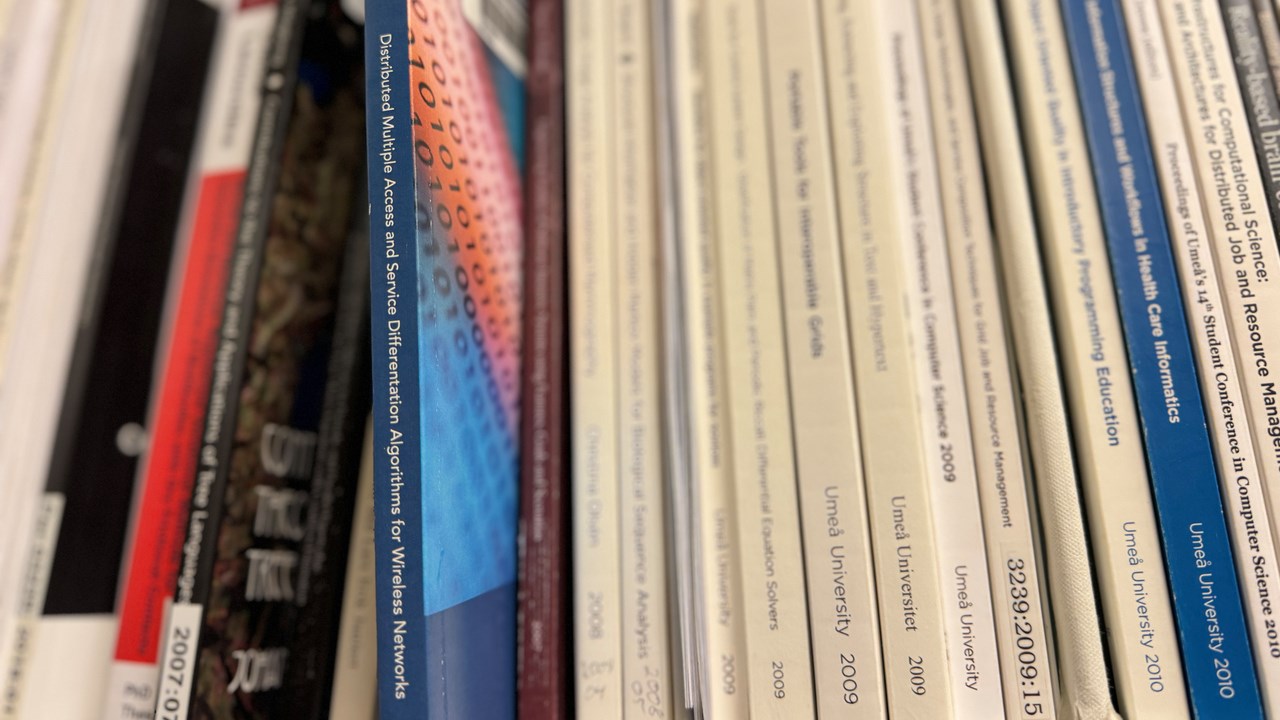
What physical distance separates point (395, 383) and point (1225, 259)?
0.42 m

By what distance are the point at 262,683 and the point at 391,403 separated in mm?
203

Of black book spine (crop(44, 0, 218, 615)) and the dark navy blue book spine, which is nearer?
the dark navy blue book spine

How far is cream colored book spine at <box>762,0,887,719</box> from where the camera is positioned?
38 centimetres

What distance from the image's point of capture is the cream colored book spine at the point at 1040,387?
36 cm

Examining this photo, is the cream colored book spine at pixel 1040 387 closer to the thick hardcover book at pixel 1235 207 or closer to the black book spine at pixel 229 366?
the thick hardcover book at pixel 1235 207

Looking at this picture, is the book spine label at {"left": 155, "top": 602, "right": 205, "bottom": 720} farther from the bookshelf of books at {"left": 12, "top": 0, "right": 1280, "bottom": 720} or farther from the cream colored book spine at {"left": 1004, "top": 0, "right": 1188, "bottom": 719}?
the cream colored book spine at {"left": 1004, "top": 0, "right": 1188, "bottom": 719}

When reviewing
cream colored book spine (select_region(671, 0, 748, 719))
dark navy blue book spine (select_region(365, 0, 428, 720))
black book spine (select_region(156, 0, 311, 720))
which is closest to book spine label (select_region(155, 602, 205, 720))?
black book spine (select_region(156, 0, 311, 720))

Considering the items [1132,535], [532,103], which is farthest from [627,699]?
[532,103]

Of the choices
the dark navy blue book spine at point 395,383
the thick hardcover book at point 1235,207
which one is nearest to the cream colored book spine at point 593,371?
the dark navy blue book spine at point 395,383

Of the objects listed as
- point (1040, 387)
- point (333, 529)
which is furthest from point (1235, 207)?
point (333, 529)

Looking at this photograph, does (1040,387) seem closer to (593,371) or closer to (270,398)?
(593,371)

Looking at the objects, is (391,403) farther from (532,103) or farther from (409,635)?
(532,103)

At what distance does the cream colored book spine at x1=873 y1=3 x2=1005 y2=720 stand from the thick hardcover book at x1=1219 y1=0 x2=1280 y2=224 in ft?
0.52

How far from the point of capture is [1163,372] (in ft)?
1.26
